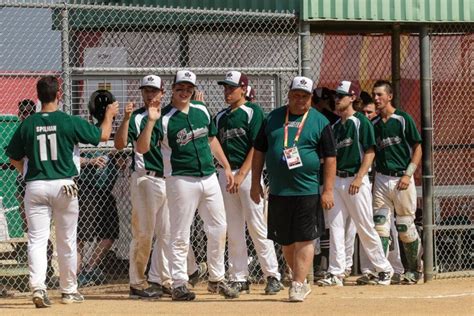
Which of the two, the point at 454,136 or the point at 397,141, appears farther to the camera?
the point at 454,136

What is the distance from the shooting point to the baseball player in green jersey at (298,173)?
34.3 ft

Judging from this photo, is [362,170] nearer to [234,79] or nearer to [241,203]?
[241,203]

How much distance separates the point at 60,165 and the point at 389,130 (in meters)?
3.81

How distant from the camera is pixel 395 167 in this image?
41.6 feet

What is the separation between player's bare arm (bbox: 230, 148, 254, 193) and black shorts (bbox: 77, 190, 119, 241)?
1671 mm

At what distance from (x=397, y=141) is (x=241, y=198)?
203cm

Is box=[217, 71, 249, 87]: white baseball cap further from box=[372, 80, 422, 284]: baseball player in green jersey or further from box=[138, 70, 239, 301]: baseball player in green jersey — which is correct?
box=[372, 80, 422, 284]: baseball player in green jersey

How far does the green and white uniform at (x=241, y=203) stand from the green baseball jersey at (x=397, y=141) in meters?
1.71

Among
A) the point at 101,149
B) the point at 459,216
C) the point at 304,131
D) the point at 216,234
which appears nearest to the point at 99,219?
A: the point at 101,149

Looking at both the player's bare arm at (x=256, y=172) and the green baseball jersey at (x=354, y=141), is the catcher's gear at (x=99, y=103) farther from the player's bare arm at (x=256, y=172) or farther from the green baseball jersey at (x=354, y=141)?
the green baseball jersey at (x=354, y=141)

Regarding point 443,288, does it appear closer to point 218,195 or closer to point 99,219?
point 218,195

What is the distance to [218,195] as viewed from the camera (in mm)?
11078

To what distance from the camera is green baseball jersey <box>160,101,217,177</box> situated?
10867 mm

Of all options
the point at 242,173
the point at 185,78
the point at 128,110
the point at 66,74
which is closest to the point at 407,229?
the point at 242,173
